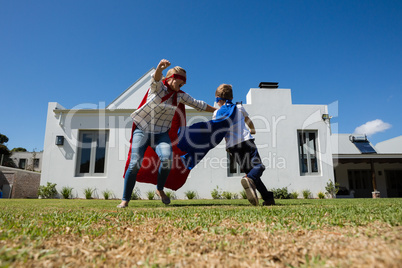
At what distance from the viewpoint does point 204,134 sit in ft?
13.5

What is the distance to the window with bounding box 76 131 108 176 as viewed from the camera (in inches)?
410

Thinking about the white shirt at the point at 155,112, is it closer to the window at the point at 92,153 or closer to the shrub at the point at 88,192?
the shrub at the point at 88,192

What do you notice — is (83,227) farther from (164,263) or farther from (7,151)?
(7,151)

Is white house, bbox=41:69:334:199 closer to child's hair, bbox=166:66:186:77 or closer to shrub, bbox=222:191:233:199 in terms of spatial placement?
shrub, bbox=222:191:233:199

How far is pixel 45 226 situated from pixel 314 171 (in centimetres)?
1135

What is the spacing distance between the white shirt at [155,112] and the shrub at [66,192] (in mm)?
7883

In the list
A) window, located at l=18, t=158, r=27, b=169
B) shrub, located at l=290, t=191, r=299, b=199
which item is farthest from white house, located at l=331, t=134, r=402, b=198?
window, located at l=18, t=158, r=27, b=169

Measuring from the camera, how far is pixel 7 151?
30375mm

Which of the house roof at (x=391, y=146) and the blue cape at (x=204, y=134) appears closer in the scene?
the blue cape at (x=204, y=134)

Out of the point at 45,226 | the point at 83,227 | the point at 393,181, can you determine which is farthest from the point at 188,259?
the point at 393,181

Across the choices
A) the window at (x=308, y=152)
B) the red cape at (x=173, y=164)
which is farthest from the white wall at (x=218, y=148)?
the red cape at (x=173, y=164)

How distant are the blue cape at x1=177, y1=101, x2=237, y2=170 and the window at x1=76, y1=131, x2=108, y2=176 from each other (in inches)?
292

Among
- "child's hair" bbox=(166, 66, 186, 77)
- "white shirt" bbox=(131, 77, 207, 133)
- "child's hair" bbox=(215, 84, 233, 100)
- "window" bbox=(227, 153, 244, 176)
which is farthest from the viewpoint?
"window" bbox=(227, 153, 244, 176)

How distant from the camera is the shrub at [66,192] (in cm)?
988
